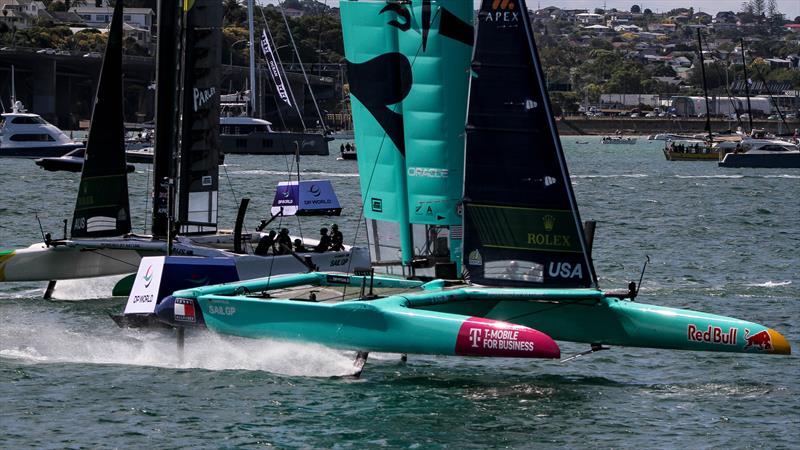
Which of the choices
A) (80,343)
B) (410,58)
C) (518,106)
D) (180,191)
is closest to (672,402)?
(518,106)

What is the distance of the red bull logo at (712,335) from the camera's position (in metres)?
16.2

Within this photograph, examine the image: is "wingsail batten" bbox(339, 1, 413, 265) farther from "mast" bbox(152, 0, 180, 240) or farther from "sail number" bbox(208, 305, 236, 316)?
"mast" bbox(152, 0, 180, 240)

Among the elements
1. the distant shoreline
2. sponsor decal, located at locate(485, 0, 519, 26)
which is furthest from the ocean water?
the distant shoreline

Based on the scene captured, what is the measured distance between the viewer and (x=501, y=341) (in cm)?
1530

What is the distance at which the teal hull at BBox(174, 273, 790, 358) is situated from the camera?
51.8 feet

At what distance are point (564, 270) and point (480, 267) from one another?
3.42ft

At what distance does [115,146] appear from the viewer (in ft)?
81.9

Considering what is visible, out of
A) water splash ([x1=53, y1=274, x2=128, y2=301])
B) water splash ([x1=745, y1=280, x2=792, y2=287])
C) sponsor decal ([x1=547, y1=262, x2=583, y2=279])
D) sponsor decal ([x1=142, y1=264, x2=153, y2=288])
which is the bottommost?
water splash ([x1=53, y1=274, x2=128, y2=301])

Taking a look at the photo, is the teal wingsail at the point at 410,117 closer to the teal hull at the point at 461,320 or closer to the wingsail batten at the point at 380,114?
the wingsail batten at the point at 380,114

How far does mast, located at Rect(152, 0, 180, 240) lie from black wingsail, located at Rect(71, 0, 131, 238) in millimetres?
613

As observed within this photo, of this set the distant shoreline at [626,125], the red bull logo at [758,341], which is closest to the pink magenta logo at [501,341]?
the red bull logo at [758,341]

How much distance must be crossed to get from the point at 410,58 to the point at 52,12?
185861 mm

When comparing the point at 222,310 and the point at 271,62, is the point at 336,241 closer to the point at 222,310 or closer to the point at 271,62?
the point at 222,310

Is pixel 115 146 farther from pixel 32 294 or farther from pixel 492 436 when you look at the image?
pixel 492 436
